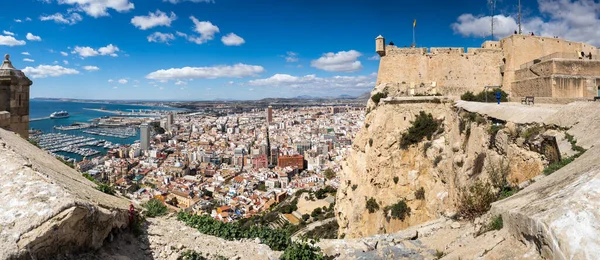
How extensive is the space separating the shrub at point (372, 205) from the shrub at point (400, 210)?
0.88 m

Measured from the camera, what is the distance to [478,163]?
25.1ft

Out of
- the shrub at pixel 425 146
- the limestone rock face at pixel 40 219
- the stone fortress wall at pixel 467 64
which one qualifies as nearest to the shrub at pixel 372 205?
the shrub at pixel 425 146

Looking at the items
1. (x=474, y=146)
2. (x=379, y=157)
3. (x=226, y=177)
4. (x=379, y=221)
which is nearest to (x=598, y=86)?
(x=474, y=146)

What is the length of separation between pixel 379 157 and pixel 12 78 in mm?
11290

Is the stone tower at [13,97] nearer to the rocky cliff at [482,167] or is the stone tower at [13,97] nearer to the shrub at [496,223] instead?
the shrub at [496,223]

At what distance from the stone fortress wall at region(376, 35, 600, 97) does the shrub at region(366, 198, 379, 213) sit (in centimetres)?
531

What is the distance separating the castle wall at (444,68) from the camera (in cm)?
1416

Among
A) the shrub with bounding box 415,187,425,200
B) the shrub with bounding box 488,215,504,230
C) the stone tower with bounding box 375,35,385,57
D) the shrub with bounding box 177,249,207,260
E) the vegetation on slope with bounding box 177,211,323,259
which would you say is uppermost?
the stone tower with bounding box 375,35,385,57

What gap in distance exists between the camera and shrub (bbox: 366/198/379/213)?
12.4 meters

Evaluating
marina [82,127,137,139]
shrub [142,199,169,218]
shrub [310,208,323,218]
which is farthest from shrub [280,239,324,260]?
marina [82,127,137,139]

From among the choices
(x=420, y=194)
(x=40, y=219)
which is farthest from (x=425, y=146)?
(x=40, y=219)

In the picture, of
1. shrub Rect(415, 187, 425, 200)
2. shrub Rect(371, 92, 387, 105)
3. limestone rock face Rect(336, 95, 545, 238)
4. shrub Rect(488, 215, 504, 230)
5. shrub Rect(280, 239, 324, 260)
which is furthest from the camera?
shrub Rect(371, 92, 387, 105)

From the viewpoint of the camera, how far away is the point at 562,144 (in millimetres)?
4906

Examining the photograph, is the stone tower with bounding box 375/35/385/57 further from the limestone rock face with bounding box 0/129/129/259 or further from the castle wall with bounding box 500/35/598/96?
the limestone rock face with bounding box 0/129/129/259
